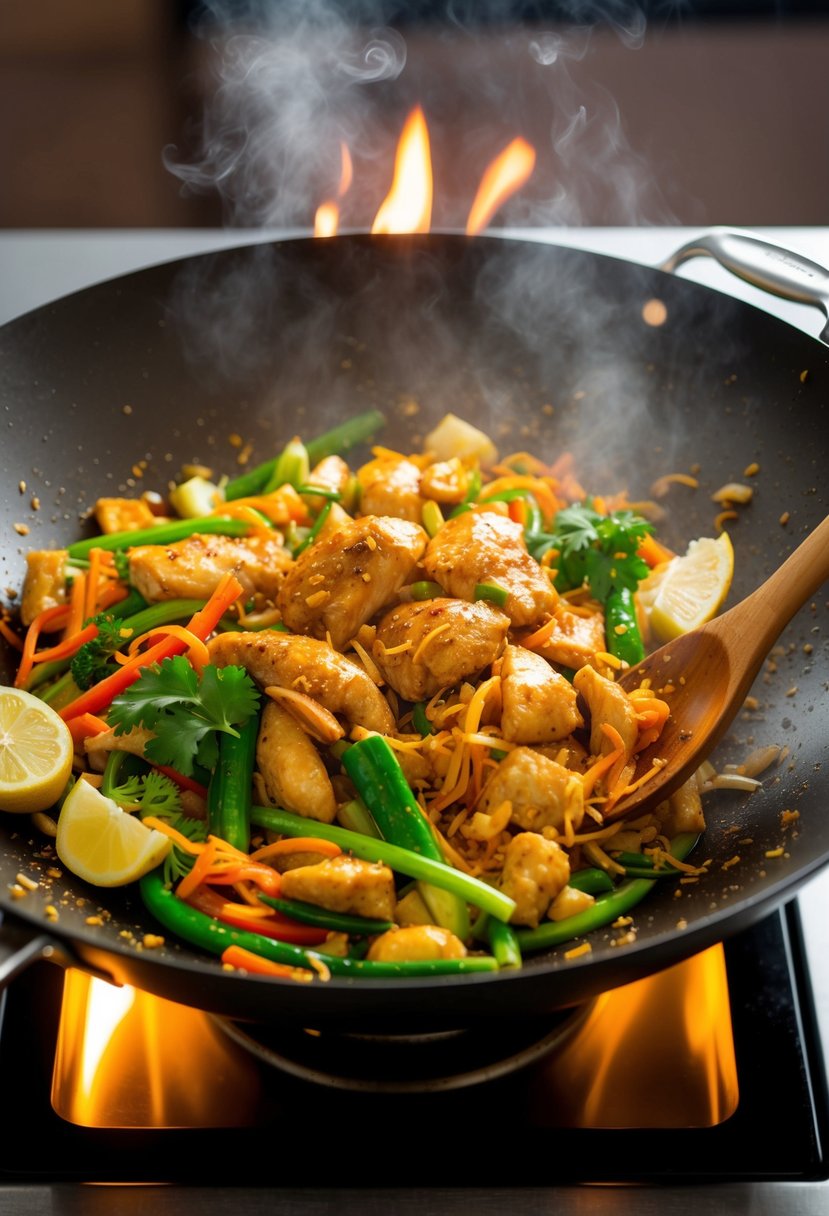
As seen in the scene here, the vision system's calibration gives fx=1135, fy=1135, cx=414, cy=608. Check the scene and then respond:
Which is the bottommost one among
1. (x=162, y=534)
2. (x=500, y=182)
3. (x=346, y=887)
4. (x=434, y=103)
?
(x=346, y=887)

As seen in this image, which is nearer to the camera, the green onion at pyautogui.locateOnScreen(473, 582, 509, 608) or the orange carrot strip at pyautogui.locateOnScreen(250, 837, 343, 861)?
the orange carrot strip at pyautogui.locateOnScreen(250, 837, 343, 861)

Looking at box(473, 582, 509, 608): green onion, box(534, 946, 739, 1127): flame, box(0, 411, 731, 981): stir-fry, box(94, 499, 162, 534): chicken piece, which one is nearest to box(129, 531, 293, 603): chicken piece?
box(0, 411, 731, 981): stir-fry

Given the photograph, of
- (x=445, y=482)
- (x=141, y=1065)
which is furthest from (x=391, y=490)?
(x=141, y=1065)

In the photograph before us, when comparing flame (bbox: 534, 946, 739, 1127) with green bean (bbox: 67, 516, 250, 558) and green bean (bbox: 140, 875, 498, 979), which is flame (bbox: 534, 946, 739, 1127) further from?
green bean (bbox: 67, 516, 250, 558)

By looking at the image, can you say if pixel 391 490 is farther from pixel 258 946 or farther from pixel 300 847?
pixel 258 946

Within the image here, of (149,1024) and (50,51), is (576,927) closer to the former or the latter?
(149,1024)

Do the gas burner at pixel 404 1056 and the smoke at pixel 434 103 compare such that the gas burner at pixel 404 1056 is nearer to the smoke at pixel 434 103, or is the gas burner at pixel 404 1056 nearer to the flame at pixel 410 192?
the flame at pixel 410 192

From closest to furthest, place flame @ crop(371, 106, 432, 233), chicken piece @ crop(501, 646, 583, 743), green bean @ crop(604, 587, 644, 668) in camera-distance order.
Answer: chicken piece @ crop(501, 646, 583, 743) → green bean @ crop(604, 587, 644, 668) → flame @ crop(371, 106, 432, 233)
